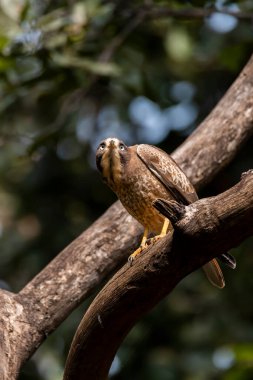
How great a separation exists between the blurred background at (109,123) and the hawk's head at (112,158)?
134cm

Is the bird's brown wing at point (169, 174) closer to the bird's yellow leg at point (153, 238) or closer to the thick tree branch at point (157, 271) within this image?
the bird's yellow leg at point (153, 238)

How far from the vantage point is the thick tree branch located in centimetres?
350

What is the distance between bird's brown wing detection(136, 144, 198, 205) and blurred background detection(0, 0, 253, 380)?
3.49 feet

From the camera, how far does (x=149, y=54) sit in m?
7.68

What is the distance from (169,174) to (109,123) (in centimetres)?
359

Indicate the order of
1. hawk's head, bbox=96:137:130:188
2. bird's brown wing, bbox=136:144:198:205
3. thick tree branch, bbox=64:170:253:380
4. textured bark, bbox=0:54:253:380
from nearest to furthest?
thick tree branch, bbox=64:170:253:380, textured bark, bbox=0:54:253:380, hawk's head, bbox=96:137:130:188, bird's brown wing, bbox=136:144:198:205

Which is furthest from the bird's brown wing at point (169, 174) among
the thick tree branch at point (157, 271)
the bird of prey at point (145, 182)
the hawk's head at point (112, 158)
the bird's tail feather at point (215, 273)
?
the thick tree branch at point (157, 271)

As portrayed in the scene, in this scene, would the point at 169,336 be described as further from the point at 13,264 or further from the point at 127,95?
the point at 127,95

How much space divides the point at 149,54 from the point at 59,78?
1346 mm

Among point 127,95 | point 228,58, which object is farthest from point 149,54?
point 228,58

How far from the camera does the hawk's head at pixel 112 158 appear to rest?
4930mm

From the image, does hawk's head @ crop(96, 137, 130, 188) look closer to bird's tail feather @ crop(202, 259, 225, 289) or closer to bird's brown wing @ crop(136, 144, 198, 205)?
bird's brown wing @ crop(136, 144, 198, 205)

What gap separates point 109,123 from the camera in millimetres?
8594

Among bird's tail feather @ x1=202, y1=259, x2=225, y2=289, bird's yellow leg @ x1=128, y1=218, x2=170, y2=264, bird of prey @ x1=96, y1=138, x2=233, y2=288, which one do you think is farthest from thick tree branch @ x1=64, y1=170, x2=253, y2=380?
bird's tail feather @ x1=202, y1=259, x2=225, y2=289
